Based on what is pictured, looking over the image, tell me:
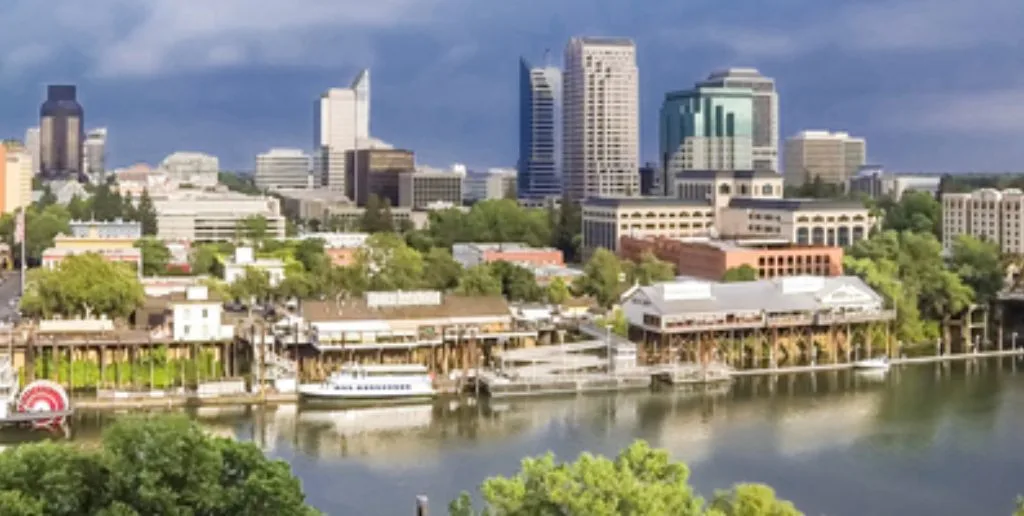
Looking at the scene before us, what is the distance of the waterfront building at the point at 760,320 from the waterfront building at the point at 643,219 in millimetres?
13878

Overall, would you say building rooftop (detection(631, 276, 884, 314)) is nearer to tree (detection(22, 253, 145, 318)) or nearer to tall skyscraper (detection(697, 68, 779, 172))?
tree (detection(22, 253, 145, 318))

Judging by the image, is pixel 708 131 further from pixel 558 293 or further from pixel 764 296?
pixel 764 296

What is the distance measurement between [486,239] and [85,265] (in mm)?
20704

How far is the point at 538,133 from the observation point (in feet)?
257

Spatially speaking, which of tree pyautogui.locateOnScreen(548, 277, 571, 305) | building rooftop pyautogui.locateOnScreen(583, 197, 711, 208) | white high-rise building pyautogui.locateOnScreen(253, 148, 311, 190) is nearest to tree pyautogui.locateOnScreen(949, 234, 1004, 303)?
tree pyautogui.locateOnScreen(548, 277, 571, 305)

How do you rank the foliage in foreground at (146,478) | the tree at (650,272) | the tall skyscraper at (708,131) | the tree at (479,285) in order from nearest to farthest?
the foliage in foreground at (146,478)
the tree at (479,285)
the tree at (650,272)
the tall skyscraper at (708,131)

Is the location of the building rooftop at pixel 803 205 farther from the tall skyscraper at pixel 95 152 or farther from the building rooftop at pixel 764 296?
the tall skyscraper at pixel 95 152

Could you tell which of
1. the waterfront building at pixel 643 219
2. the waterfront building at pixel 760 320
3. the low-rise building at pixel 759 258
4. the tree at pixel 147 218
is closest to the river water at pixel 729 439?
the waterfront building at pixel 760 320

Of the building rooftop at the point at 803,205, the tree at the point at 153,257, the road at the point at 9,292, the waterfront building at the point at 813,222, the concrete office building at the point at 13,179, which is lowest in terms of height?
the road at the point at 9,292

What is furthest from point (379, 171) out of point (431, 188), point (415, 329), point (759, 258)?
point (415, 329)

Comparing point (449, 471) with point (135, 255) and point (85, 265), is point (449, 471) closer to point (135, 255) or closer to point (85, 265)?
point (85, 265)

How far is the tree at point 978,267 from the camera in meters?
28.6

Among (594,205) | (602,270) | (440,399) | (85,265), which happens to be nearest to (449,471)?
(440,399)

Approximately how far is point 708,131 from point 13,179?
32.0 meters
